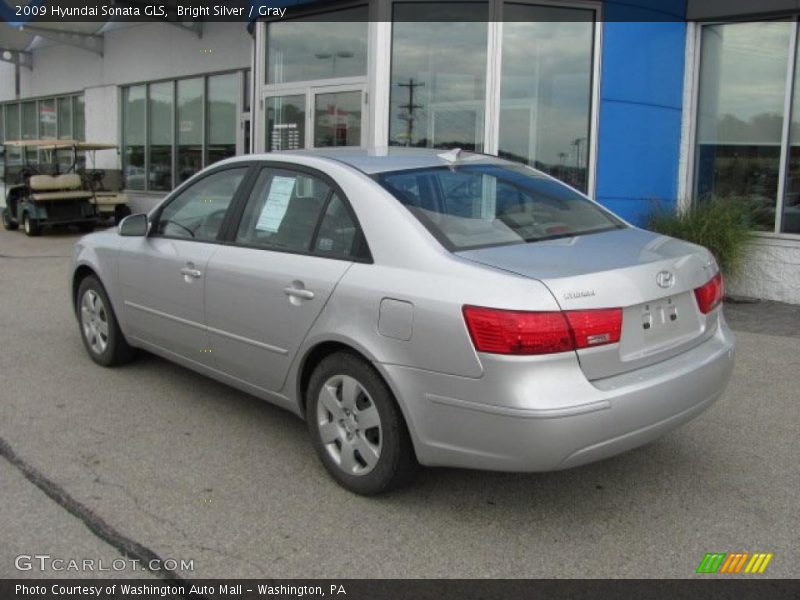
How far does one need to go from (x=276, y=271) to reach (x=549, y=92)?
20.6 ft

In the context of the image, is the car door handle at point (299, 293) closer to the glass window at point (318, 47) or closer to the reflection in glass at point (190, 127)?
the glass window at point (318, 47)

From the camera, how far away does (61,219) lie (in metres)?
15.7

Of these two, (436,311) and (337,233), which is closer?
(436,311)

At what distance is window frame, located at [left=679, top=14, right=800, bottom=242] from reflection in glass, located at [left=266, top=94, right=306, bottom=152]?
484 centimetres

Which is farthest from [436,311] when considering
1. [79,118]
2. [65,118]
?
[65,118]

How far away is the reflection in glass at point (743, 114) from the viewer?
952 centimetres

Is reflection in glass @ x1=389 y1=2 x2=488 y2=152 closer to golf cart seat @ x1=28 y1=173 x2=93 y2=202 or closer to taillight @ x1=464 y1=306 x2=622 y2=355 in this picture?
taillight @ x1=464 y1=306 x2=622 y2=355

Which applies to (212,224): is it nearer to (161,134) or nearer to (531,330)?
(531,330)

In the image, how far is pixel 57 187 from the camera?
1582 cm

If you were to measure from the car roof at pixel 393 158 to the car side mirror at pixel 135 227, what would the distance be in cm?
109

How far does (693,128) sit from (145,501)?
8.64 meters

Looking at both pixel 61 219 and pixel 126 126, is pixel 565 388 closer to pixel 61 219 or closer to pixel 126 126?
pixel 61 219

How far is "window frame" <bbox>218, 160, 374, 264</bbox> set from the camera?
12.4ft

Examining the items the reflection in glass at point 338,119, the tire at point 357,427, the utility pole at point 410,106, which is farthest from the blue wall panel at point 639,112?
the tire at point 357,427
